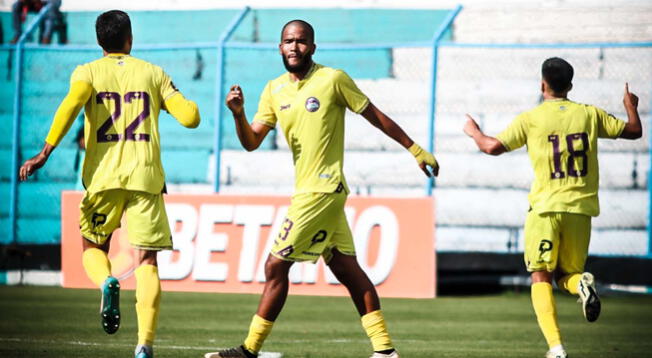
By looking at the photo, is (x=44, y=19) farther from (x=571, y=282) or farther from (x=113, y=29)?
(x=571, y=282)

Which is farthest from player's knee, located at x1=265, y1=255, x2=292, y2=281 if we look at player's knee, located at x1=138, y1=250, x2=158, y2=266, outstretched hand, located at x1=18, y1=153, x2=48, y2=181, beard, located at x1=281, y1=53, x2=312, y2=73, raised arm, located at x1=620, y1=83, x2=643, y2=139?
raised arm, located at x1=620, y1=83, x2=643, y2=139

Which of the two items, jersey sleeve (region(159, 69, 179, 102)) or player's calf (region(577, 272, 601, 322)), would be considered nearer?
jersey sleeve (region(159, 69, 179, 102))

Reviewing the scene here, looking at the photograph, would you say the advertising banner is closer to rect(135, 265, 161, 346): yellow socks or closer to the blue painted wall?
the blue painted wall

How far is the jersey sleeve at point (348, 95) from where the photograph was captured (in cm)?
Result: 736

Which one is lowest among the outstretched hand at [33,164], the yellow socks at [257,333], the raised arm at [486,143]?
the yellow socks at [257,333]

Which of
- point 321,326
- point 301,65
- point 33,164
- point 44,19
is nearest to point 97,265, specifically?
point 33,164

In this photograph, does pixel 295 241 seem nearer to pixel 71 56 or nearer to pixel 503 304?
pixel 503 304

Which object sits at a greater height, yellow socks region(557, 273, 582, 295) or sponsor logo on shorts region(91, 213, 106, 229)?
sponsor logo on shorts region(91, 213, 106, 229)

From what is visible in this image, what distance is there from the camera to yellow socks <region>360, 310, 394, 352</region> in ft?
24.4

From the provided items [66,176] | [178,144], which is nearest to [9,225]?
[66,176]

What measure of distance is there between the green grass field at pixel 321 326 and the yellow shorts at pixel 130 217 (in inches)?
50.0

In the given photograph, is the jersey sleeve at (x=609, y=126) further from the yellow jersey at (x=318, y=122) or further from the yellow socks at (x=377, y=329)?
the yellow socks at (x=377, y=329)

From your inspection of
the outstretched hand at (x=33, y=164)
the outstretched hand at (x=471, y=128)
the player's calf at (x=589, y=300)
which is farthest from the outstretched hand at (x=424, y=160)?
the outstretched hand at (x=33, y=164)

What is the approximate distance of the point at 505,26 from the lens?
1955 cm
